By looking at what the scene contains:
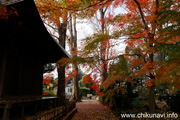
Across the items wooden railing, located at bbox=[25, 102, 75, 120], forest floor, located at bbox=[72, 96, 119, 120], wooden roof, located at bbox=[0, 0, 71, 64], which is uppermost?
wooden roof, located at bbox=[0, 0, 71, 64]

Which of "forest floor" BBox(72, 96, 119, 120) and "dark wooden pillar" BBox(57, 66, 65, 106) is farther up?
"dark wooden pillar" BBox(57, 66, 65, 106)

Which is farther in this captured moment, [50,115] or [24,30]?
[24,30]

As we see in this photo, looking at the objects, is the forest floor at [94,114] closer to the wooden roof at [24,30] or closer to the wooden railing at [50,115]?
the wooden railing at [50,115]

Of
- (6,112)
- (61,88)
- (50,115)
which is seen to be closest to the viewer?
(6,112)

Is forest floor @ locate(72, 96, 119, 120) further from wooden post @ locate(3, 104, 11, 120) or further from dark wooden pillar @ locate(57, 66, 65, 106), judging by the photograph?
wooden post @ locate(3, 104, 11, 120)

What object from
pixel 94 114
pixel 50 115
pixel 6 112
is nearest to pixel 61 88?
pixel 94 114

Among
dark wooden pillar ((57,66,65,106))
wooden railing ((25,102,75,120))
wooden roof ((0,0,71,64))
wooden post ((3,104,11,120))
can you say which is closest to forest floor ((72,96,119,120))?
dark wooden pillar ((57,66,65,106))

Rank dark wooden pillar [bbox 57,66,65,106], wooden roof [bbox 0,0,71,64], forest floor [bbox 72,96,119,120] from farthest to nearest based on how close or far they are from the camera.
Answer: dark wooden pillar [bbox 57,66,65,106]
forest floor [bbox 72,96,119,120]
wooden roof [bbox 0,0,71,64]

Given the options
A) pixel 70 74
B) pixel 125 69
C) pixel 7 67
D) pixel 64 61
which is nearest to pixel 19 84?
pixel 7 67

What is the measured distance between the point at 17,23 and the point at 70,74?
15.2 metres

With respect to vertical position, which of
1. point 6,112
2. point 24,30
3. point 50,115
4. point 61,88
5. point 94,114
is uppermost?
point 24,30

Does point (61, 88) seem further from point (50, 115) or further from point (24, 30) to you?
point (24, 30)

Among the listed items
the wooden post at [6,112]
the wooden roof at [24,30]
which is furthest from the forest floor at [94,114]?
the wooden roof at [24,30]

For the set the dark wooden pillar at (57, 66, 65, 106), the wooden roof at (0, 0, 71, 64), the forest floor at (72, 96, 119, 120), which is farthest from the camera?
the dark wooden pillar at (57, 66, 65, 106)
